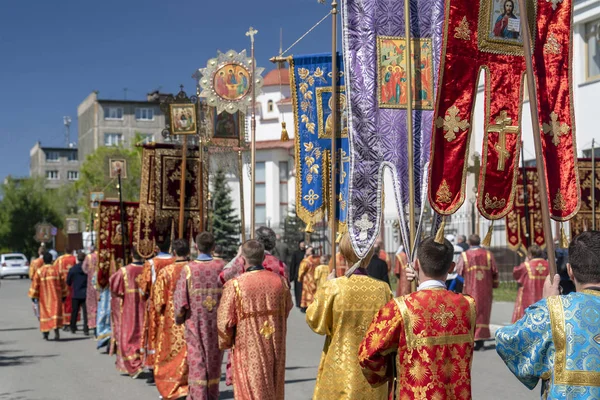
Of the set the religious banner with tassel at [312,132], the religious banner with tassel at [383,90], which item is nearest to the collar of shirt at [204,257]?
the religious banner with tassel at [312,132]

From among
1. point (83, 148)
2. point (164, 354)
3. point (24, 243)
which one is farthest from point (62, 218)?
point (164, 354)

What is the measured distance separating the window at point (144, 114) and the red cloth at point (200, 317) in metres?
85.3

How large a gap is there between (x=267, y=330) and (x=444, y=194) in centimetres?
213

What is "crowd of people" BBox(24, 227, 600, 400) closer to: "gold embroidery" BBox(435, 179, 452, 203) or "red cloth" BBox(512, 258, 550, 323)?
"red cloth" BBox(512, 258, 550, 323)

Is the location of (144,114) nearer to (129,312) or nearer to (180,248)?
(129,312)

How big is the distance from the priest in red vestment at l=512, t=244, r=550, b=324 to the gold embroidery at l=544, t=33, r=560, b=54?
8265 millimetres

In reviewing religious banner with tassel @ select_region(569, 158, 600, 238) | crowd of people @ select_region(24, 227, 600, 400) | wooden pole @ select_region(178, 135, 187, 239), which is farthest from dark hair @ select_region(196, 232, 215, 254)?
religious banner with tassel @ select_region(569, 158, 600, 238)

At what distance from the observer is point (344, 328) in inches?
248

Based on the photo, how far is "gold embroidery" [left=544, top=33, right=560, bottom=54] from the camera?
265 inches

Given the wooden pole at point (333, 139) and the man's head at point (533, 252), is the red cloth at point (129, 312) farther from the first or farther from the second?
the man's head at point (533, 252)

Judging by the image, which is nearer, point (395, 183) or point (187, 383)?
point (395, 183)

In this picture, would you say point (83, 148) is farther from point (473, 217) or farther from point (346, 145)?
point (346, 145)

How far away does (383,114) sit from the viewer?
7.27m

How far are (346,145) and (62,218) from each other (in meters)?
74.0
